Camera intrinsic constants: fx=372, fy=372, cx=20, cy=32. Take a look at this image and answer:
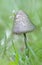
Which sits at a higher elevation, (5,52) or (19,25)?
(19,25)

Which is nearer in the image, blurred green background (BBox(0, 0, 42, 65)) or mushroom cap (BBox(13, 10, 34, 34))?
blurred green background (BBox(0, 0, 42, 65))

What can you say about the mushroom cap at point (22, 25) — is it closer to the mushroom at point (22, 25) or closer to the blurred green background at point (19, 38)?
the mushroom at point (22, 25)

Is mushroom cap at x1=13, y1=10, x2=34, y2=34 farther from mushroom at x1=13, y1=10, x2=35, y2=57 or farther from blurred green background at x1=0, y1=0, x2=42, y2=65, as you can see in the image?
blurred green background at x1=0, y1=0, x2=42, y2=65

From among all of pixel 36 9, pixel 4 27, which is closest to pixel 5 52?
pixel 4 27

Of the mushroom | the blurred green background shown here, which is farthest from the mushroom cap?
the blurred green background

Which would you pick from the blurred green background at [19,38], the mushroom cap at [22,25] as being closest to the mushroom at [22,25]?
the mushroom cap at [22,25]

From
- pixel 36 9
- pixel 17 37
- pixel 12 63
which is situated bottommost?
pixel 12 63

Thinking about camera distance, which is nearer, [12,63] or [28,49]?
[12,63]

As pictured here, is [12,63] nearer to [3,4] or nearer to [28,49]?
[28,49]
